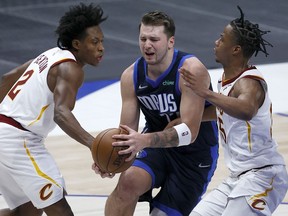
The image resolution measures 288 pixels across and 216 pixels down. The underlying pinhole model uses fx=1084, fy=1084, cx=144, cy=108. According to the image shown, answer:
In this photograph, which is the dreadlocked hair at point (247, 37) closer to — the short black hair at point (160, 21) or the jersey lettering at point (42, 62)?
the short black hair at point (160, 21)

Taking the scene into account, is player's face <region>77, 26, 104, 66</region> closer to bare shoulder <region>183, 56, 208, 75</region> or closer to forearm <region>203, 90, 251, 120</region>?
bare shoulder <region>183, 56, 208, 75</region>

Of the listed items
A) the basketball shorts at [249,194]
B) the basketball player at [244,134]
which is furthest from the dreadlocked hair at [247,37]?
the basketball shorts at [249,194]

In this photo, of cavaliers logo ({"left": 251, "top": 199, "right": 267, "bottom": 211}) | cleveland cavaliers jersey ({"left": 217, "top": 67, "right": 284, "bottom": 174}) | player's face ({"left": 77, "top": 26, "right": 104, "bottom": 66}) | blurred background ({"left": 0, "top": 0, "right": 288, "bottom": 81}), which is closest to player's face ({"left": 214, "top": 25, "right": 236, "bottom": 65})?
cleveland cavaliers jersey ({"left": 217, "top": 67, "right": 284, "bottom": 174})

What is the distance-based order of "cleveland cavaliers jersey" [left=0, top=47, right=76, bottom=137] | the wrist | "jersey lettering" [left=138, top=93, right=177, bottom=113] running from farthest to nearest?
"jersey lettering" [left=138, top=93, right=177, bottom=113], "cleveland cavaliers jersey" [left=0, top=47, right=76, bottom=137], the wrist

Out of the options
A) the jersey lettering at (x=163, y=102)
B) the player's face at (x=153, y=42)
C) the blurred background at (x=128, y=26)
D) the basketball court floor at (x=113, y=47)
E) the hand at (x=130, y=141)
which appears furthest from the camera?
the blurred background at (x=128, y=26)

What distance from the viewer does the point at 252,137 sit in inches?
287

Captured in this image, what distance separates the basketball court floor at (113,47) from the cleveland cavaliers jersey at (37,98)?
6.76 feet

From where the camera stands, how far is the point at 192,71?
24.8 ft

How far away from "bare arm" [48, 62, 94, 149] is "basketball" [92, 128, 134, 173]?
132mm

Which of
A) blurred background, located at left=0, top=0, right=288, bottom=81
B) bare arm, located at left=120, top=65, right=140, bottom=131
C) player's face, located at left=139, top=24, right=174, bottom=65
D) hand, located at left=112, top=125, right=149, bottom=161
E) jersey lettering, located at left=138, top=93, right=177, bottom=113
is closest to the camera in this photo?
hand, located at left=112, top=125, right=149, bottom=161

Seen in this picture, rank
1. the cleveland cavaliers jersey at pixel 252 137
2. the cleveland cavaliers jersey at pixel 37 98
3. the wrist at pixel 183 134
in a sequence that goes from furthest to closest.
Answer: the cleveland cavaliers jersey at pixel 37 98 < the wrist at pixel 183 134 < the cleveland cavaliers jersey at pixel 252 137

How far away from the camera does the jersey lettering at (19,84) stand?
7.63 m

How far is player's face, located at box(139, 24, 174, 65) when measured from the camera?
7.62 metres

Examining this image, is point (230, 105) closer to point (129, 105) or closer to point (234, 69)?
point (234, 69)
